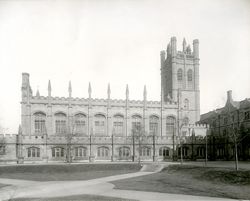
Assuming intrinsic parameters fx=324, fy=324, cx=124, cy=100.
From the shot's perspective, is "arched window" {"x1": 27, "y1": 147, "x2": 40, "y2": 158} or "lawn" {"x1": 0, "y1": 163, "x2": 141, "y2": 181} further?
"arched window" {"x1": 27, "y1": 147, "x2": 40, "y2": 158}

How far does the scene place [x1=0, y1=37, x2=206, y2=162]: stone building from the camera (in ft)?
155

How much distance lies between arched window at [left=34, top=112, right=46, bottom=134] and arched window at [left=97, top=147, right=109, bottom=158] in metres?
10.0

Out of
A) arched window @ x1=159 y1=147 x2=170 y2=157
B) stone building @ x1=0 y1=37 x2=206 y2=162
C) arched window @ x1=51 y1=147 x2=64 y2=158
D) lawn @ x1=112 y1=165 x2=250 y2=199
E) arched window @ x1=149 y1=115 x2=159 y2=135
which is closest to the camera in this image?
lawn @ x1=112 y1=165 x2=250 y2=199

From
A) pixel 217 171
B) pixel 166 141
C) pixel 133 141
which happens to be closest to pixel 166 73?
pixel 166 141

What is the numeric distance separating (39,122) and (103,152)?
39.1ft

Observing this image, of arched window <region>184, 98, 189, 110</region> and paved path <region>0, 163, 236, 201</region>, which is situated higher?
arched window <region>184, 98, 189, 110</region>

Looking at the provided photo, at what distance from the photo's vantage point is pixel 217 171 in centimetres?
2661

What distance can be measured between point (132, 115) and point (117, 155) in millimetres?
9575

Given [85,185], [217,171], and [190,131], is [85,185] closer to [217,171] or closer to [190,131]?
[217,171]

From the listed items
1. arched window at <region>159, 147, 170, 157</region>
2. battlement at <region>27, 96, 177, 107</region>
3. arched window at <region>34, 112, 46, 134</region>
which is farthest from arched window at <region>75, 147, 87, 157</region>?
arched window at <region>159, 147, 170, 157</region>

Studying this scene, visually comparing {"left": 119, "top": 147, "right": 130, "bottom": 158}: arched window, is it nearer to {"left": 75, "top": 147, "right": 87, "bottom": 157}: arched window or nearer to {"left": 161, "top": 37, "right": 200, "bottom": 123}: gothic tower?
{"left": 75, "top": 147, "right": 87, "bottom": 157}: arched window

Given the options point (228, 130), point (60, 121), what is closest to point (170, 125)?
point (228, 130)

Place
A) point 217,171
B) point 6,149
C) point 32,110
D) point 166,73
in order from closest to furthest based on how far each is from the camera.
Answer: point 217,171
point 6,149
point 32,110
point 166,73

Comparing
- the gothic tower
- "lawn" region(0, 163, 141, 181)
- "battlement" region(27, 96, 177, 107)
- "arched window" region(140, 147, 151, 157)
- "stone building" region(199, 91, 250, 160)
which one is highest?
the gothic tower
